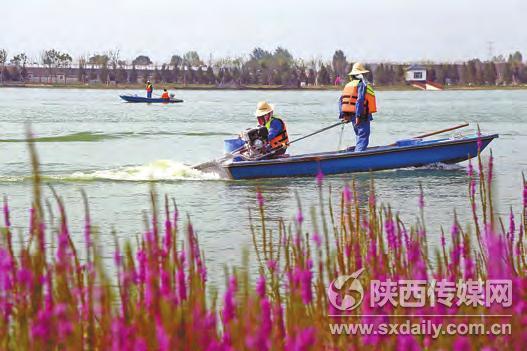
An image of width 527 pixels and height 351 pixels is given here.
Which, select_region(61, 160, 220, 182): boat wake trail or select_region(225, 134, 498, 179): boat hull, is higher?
select_region(225, 134, 498, 179): boat hull

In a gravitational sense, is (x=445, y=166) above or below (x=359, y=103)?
below

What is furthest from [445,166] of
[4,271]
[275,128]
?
[4,271]

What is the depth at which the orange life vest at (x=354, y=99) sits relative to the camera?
20.5 metres

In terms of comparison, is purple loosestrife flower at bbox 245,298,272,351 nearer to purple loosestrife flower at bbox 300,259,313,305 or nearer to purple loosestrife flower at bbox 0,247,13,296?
purple loosestrife flower at bbox 300,259,313,305

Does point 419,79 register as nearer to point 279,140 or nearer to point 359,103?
point 359,103

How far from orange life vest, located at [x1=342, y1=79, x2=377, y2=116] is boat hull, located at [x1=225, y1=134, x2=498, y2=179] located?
2.77 ft

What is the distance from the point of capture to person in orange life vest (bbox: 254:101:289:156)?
18.9m

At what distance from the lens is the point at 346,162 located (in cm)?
2022

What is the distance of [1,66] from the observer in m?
166

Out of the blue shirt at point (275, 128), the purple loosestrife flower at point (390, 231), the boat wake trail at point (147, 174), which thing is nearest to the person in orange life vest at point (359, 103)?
the blue shirt at point (275, 128)

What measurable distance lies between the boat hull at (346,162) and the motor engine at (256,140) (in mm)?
259

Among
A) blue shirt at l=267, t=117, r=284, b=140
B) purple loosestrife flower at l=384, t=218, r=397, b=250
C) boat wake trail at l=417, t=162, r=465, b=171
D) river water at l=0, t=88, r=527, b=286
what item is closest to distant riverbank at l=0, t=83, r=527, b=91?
river water at l=0, t=88, r=527, b=286

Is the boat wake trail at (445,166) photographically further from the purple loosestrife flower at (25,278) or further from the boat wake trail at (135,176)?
the purple loosestrife flower at (25,278)

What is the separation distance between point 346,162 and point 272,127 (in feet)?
6.01
